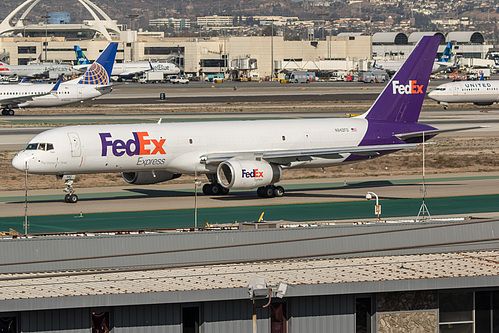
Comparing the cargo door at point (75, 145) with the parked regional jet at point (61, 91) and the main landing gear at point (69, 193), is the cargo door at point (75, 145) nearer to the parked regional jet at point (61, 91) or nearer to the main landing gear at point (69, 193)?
the main landing gear at point (69, 193)

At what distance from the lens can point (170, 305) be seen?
21.9 meters

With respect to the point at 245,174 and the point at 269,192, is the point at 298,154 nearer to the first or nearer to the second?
the point at 269,192

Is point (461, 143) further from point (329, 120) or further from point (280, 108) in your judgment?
point (280, 108)

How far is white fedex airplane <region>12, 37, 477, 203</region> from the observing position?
46.3m

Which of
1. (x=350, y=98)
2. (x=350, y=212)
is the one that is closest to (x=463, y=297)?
(x=350, y=212)

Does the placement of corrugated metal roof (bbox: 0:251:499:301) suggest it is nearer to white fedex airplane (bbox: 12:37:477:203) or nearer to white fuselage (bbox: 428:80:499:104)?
white fedex airplane (bbox: 12:37:477:203)

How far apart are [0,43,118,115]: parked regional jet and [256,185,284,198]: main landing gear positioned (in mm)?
58551

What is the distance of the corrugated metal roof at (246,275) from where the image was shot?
72.8 feet

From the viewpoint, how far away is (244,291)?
21.5 metres

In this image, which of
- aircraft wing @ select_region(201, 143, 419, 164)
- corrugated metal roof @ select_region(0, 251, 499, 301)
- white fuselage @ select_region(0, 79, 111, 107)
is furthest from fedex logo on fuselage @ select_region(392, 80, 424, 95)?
white fuselage @ select_region(0, 79, 111, 107)

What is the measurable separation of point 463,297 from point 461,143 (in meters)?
52.2

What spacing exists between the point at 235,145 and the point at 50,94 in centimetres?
5986

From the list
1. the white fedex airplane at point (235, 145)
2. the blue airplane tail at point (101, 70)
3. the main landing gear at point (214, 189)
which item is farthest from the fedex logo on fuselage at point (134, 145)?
the blue airplane tail at point (101, 70)

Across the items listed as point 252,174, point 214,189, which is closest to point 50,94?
point 214,189
